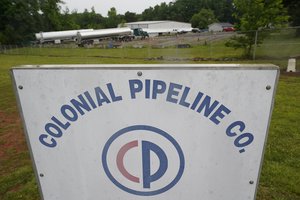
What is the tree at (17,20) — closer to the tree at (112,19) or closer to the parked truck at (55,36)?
the parked truck at (55,36)

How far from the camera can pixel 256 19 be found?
1802cm

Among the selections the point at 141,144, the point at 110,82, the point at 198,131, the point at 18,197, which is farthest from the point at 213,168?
the point at 18,197

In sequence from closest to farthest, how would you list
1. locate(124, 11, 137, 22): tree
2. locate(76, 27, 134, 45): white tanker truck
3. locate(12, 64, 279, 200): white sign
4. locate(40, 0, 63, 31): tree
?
1. locate(12, 64, 279, 200): white sign
2. locate(76, 27, 134, 45): white tanker truck
3. locate(40, 0, 63, 31): tree
4. locate(124, 11, 137, 22): tree

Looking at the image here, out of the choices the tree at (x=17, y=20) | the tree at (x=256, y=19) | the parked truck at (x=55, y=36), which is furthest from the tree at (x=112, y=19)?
the tree at (x=256, y=19)

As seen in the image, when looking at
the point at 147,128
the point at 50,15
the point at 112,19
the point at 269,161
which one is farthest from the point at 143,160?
the point at 112,19

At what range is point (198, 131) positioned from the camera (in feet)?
4.47

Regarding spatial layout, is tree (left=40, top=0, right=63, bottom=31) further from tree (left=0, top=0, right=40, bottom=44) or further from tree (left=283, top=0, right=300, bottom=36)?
tree (left=283, top=0, right=300, bottom=36)

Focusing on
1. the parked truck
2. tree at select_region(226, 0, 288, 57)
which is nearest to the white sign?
tree at select_region(226, 0, 288, 57)

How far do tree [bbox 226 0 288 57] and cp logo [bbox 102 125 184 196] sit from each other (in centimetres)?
1752

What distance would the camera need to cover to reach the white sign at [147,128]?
4.24 feet

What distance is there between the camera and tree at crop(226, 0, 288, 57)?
693 inches

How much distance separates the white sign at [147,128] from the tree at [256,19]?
57.3 feet

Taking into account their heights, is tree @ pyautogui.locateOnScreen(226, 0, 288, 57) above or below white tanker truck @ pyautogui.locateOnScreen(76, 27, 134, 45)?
above

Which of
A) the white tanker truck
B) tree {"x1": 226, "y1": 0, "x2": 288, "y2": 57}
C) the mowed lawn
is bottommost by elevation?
the white tanker truck
